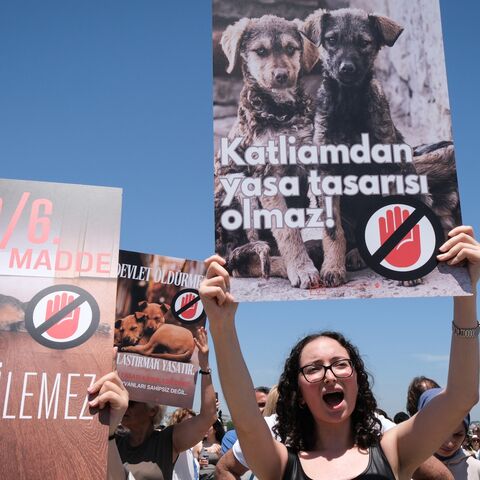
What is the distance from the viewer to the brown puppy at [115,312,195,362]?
4113 mm

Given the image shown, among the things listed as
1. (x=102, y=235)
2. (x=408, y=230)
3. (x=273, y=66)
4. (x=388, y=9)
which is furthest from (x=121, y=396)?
(x=388, y=9)

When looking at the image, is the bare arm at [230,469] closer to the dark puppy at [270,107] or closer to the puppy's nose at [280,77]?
the dark puppy at [270,107]

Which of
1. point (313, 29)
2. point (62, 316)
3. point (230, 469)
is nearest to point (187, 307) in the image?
point (230, 469)

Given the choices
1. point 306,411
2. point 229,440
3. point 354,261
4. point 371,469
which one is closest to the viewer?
point 371,469

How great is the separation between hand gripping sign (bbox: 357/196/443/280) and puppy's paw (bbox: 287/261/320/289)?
Answer: 21cm

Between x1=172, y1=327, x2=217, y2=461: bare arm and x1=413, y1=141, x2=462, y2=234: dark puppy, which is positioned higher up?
x1=413, y1=141, x2=462, y2=234: dark puppy

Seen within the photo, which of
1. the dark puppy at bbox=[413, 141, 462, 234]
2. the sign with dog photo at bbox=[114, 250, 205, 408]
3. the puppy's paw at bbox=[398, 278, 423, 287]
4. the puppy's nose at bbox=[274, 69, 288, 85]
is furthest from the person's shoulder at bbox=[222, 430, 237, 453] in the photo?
the puppy's nose at bbox=[274, 69, 288, 85]

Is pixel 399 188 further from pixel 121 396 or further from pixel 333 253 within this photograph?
pixel 121 396

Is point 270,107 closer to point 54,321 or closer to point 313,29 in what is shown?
point 313,29

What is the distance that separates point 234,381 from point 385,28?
1589 millimetres

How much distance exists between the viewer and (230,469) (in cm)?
389

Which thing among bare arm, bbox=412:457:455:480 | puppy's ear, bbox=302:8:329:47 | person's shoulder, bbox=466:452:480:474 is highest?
puppy's ear, bbox=302:8:329:47

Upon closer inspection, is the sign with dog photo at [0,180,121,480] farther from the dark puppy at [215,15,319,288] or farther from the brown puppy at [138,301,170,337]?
the brown puppy at [138,301,170,337]

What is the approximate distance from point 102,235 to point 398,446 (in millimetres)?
1522
